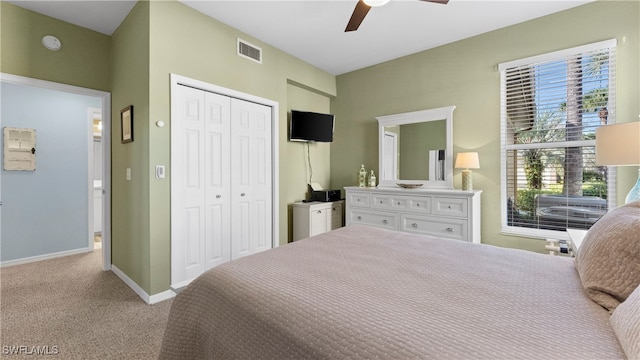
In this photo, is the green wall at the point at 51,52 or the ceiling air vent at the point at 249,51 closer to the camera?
the green wall at the point at 51,52

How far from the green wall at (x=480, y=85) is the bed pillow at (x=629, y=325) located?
2.55 m

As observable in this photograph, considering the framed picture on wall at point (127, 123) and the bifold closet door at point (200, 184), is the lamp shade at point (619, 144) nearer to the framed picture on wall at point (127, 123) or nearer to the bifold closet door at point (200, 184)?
the bifold closet door at point (200, 184)

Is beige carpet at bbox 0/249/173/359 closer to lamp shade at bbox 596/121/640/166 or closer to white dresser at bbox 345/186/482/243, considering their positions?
white dresser at bbox 345/186/482/243

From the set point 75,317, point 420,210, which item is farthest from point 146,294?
point 420,210

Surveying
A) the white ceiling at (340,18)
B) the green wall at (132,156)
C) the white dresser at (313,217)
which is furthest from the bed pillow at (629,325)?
the white dresser at (313,217)

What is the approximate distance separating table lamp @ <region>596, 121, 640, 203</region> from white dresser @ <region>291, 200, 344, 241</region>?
2.81 m

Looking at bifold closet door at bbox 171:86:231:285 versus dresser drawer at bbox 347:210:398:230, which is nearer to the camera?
bifold closet door at bbox 171:86:231:285

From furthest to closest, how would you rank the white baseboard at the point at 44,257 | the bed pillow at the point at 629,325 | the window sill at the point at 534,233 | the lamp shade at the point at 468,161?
the white baseboard at the point at 44,257, the lamp shade at the point at 468,161, the window sill at the point at 534,233, the bed pillow at the point at 629,325

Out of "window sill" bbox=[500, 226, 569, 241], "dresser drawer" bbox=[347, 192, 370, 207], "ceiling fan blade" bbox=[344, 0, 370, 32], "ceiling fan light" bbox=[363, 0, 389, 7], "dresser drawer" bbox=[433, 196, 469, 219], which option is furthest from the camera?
"dresser drawer" bbox=[347, 192, 370, 207]

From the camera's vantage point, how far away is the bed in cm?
70

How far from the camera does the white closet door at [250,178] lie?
3.09m

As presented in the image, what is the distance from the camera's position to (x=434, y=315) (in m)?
0.84

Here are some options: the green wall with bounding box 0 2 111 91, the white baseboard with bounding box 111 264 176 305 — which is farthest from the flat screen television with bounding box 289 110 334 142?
the white baseboard with bounding box 111 264 176 305

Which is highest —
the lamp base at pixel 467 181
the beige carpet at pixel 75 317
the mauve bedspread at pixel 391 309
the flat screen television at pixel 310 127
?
the flat screen television at pixel 310 127
